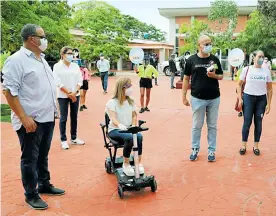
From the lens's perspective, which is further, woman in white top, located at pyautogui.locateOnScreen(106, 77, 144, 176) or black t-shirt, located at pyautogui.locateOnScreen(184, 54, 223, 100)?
black t-shirt, located at pyautogui.locateOnScreen(184, 54, 223, 100)

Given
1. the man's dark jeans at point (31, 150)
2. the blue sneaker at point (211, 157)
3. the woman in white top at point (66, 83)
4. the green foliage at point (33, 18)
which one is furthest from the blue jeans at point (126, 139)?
the green foliage at point (33, 18)

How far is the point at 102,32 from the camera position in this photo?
2508 cm

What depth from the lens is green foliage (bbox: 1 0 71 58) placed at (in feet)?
28.3

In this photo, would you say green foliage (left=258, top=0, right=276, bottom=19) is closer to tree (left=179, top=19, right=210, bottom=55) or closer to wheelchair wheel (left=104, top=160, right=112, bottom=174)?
tree (left=179, top=19, right=210, bottom=55)

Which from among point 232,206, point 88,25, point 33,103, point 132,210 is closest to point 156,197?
point 132,210

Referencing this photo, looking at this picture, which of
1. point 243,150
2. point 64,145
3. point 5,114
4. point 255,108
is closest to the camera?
point 255,108

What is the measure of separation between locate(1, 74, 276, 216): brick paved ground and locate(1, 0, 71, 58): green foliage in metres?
3.17

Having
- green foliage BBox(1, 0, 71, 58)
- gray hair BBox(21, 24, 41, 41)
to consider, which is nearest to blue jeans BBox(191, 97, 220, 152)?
gray hair BBox(21, 24, 41, 41)

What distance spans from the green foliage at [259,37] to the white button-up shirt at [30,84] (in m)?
17.3

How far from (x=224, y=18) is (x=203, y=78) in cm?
2189

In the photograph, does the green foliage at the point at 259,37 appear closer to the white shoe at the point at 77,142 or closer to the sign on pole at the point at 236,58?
the sign on pole at the point at 236,58

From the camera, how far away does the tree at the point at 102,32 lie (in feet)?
79.7

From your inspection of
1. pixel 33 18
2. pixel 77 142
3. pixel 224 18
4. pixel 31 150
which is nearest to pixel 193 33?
pixel 224 18

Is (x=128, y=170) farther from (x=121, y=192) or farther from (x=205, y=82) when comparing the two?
(x=205, y=82)
